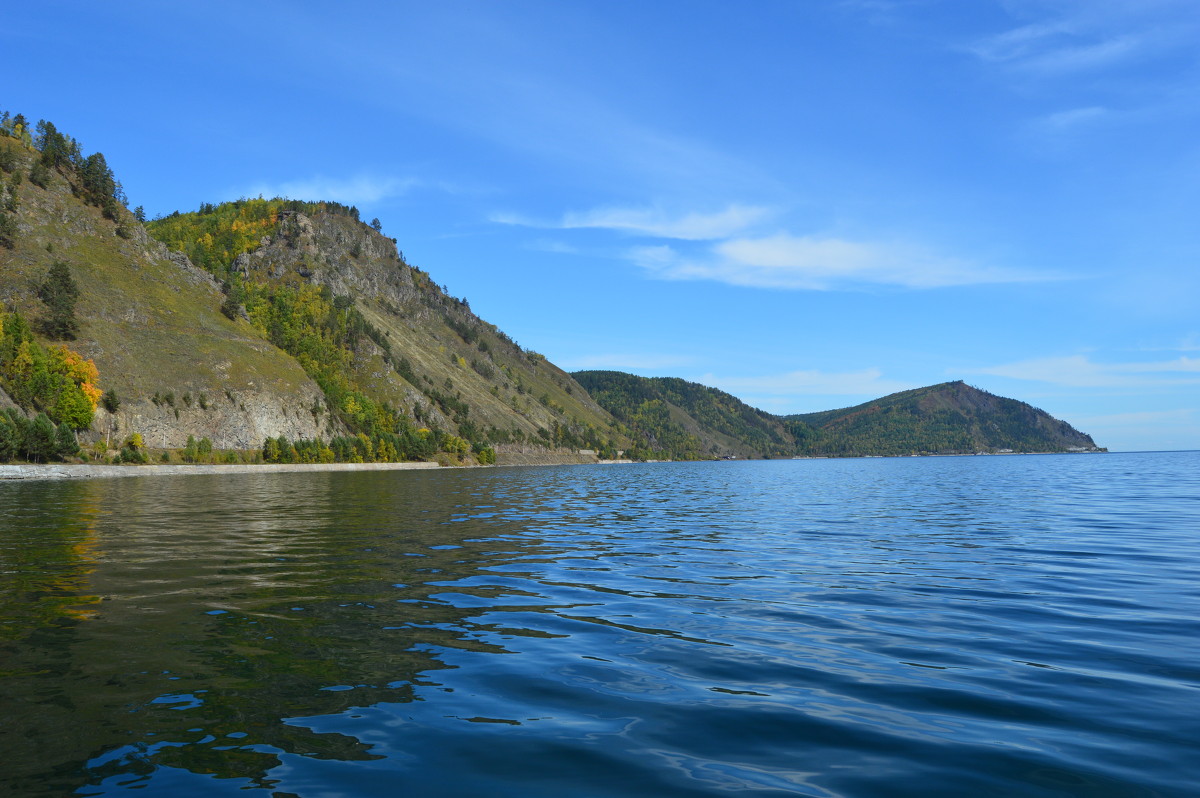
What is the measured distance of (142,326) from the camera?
527 ft

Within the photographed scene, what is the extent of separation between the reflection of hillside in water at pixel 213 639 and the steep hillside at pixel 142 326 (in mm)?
130478

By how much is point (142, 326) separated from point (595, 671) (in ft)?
592

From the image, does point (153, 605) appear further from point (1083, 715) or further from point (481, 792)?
point (1083, 715)

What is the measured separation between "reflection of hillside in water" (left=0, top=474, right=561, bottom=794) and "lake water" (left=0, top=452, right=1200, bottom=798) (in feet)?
0.21

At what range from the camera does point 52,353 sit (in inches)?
5098

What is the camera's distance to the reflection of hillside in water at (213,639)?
859cm

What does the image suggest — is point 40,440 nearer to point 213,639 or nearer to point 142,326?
point 142,326

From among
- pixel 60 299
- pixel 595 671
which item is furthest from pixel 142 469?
pixel 595 671

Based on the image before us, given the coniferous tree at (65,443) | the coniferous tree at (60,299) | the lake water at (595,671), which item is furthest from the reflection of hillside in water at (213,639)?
the coniferous tree at (60,299)

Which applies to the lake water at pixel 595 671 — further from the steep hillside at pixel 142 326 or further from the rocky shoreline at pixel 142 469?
the steep hillside at pixel 142 326

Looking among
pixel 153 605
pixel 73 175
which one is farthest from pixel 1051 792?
pixel 73 175

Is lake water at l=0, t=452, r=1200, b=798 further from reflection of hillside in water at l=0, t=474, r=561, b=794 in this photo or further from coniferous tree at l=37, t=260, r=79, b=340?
coniferous tree at l=37, t=260, r=79, b=340

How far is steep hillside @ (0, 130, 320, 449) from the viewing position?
472 ft

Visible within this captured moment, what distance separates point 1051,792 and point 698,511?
43546 mm
